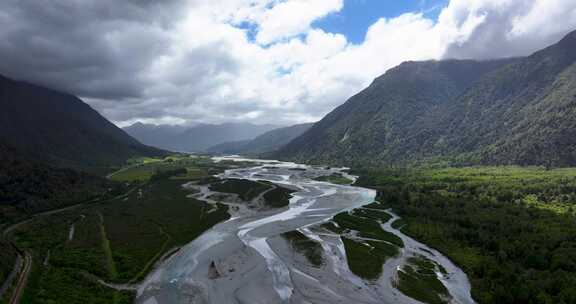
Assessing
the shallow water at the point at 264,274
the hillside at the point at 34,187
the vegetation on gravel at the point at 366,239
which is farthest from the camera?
the hillside at the point at 34,187

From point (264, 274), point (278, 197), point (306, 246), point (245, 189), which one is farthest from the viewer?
point (245, 189)

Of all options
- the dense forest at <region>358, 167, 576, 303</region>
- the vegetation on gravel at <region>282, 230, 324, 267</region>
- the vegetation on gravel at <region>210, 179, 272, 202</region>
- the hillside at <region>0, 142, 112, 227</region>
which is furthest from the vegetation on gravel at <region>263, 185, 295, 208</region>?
the hillside at <region>0, 142, 112, 227</region>

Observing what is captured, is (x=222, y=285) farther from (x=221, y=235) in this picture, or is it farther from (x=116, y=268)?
(x=221, y=235)

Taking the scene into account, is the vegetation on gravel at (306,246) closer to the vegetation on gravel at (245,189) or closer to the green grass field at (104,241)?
the green grass field at (104,241)

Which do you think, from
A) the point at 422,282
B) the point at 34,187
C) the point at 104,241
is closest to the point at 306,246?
the point at 422,282

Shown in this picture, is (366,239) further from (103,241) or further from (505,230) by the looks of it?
(103,241)

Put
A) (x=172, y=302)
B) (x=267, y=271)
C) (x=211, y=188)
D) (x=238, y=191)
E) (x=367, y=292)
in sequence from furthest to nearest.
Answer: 1. (x=211, y=188)
2. (x=238, y=191)
3. (x=267, y=271)
4. (x=367, y=292)
5. (x=172, y=302)

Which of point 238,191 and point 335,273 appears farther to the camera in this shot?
point 238,191

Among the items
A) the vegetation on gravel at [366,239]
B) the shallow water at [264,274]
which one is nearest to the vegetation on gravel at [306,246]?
the shallow water at [264,274]

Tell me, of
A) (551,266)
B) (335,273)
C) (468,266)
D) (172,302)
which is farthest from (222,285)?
(551,266)
